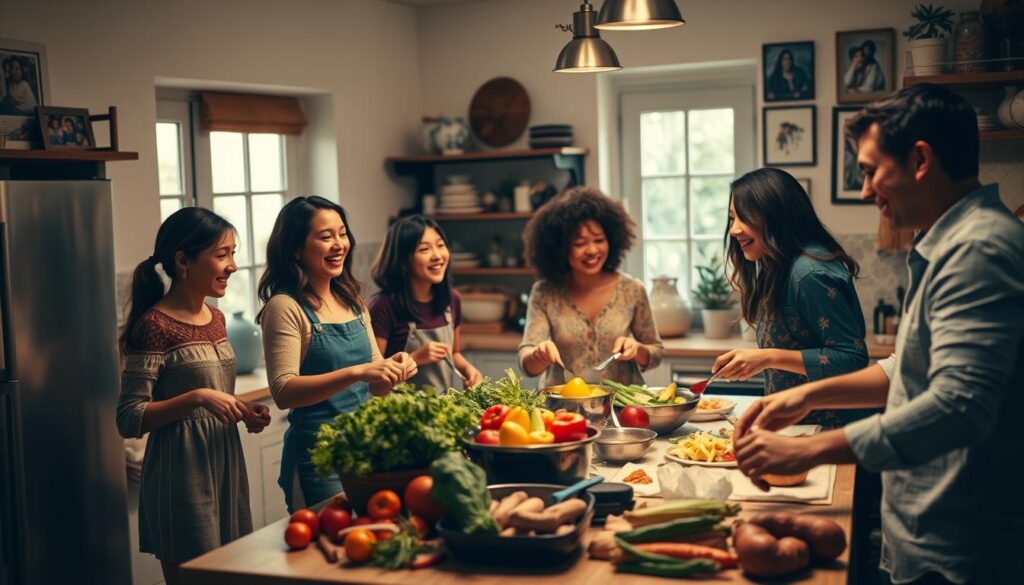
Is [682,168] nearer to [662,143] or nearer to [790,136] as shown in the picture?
[662,143]

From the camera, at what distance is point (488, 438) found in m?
2.28

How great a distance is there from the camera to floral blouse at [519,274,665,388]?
3.68 meters

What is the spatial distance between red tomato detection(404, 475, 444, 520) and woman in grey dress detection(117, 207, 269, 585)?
85cm

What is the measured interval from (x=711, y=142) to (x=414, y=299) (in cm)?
251

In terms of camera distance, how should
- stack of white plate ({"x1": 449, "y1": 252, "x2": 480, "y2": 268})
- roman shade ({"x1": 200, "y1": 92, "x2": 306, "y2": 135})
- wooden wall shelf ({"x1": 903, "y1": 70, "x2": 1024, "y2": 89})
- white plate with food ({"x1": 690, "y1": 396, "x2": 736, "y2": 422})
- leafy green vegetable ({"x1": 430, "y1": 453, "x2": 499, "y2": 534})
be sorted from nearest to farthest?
leafy green vegetable ({"x1": 430, "y1": 453, "x2": 499, "y2": 534}), white plate with food ({"x1": 690, "y1": 396, "x2": 736, "y2": 422}), wooden wall shelf ({"x1": 903, "y1": 70, "x2": 1024, "y2": 89}), roman shade ({"x1": 200, "y1": 92, "x2": 306, "y2": 135}), stack of white plate ({"x1": 449, "y1": 252, "x2": 480, "y2": 268})

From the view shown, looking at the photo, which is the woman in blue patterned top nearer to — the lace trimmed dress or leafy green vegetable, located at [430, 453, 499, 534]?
leafy green vegetable, located at [430, 453, 499, 534]

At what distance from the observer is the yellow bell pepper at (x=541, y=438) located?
225cm

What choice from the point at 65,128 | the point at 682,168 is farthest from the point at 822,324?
the point at 682,168

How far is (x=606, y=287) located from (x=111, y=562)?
195 centimetres

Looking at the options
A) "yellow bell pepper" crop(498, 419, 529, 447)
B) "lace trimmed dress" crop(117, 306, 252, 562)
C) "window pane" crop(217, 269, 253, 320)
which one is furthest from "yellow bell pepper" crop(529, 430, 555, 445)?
"window pane" crop(217, 269, 253, 320)

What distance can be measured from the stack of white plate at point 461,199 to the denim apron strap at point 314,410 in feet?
8.96

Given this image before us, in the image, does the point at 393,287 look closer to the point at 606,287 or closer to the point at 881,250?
the point at 606,287

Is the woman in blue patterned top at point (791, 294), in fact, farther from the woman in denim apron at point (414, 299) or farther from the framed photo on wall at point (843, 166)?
the framed photo on wall at point (843, 166)

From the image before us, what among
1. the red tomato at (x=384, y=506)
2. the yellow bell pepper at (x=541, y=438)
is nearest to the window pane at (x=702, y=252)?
the yellow bell pepper at (x=541, y=438)
